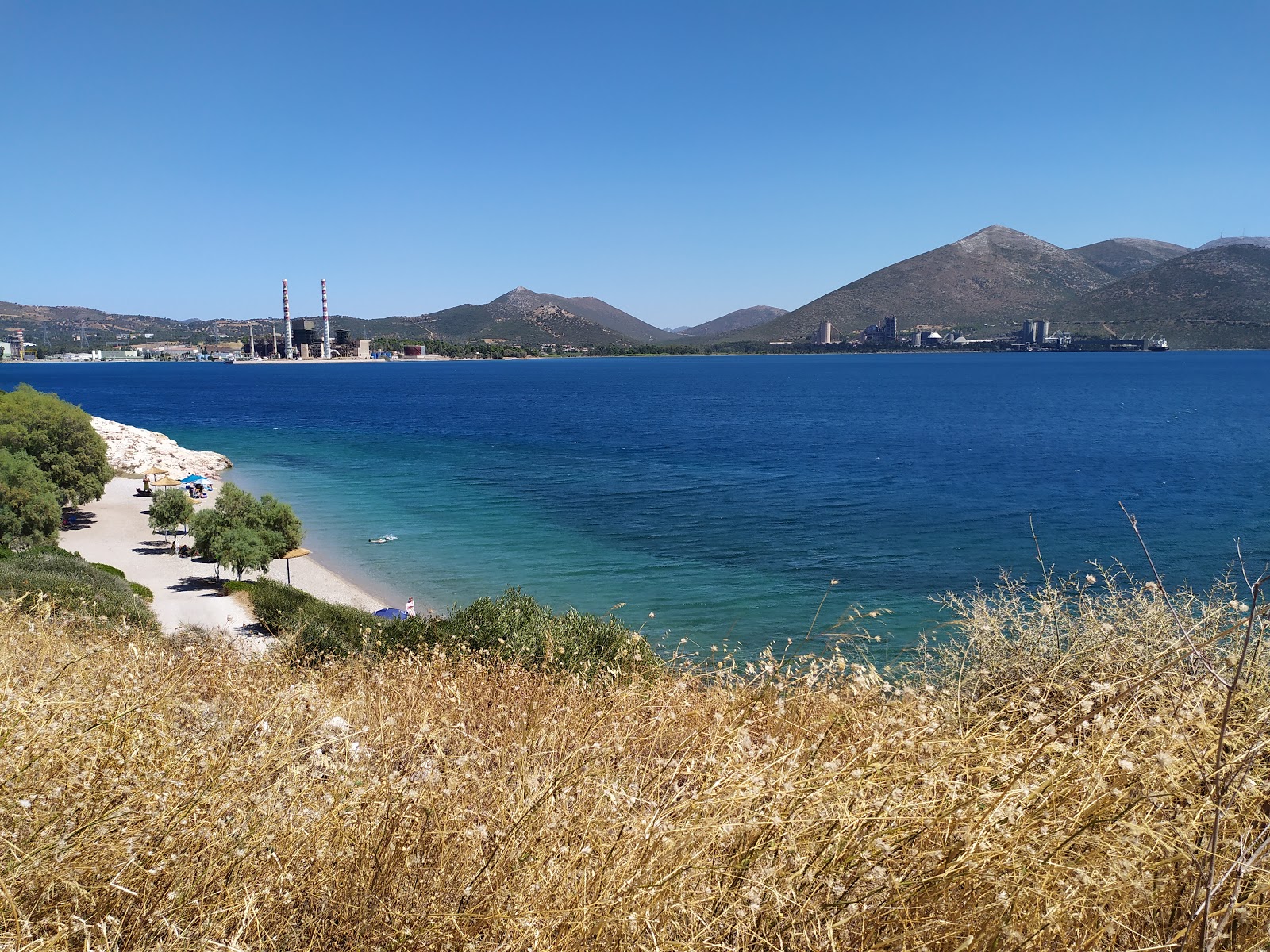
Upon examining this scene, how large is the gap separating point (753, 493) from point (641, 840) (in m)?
39.1

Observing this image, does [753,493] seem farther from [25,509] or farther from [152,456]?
[152,456]

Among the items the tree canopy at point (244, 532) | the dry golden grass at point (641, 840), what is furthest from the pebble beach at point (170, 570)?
the dry golden grass at point (641, 840)

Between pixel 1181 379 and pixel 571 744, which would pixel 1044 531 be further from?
pixel 1181 379

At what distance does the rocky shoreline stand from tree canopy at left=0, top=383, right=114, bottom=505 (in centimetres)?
1141

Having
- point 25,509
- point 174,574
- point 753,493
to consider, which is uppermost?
point 25,509

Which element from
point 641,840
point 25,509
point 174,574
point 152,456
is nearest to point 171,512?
point 174,574

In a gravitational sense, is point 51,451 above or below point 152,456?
above

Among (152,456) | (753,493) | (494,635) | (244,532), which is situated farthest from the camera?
(152,456)

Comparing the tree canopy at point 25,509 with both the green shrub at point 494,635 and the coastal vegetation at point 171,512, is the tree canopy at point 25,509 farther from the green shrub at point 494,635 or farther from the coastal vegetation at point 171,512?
the green shrub at point 494,635

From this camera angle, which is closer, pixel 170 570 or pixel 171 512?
pixel 170 570

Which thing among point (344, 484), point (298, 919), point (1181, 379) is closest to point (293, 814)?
point (298, 919)

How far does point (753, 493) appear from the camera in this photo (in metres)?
40.9

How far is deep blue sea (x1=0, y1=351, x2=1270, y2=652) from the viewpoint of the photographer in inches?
988

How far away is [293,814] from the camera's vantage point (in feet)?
9.04
